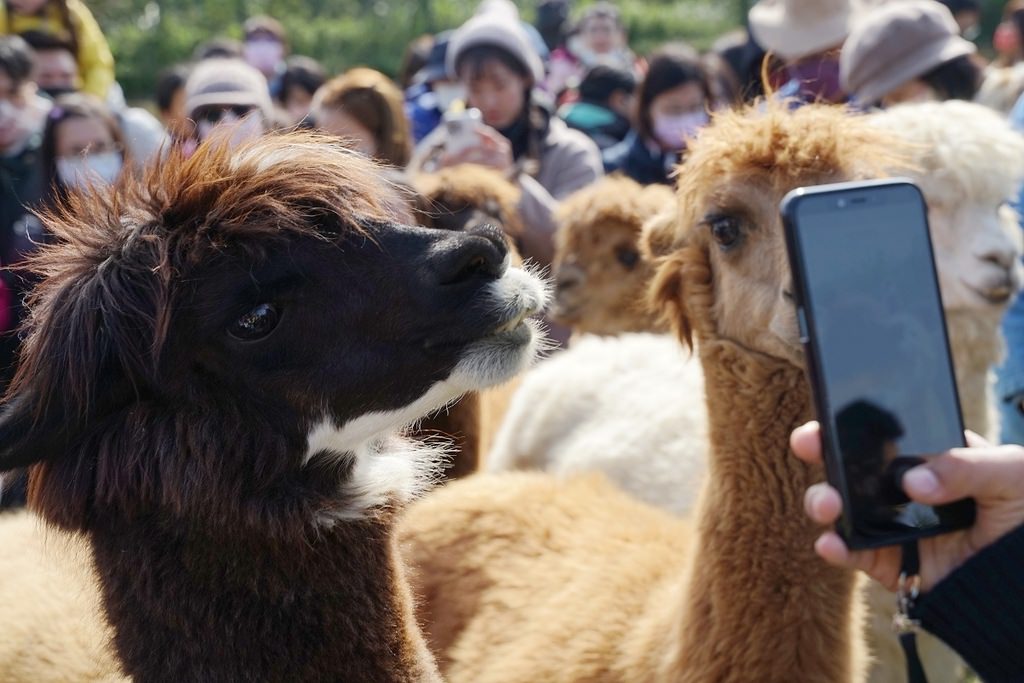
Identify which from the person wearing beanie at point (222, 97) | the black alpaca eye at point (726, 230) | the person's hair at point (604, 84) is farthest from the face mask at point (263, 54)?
the black alpaca eye at point (726, 230)

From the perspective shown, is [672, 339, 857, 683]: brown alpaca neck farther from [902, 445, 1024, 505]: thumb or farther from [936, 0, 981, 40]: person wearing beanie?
[936, 0, 981, 40]: person wearing beanie

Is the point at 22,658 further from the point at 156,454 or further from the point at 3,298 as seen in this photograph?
the point at 3,298

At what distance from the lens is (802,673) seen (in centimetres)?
226

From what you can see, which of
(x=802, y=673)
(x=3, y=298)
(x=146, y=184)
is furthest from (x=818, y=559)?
(x=3, y=298)

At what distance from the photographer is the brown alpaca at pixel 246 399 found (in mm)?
1723

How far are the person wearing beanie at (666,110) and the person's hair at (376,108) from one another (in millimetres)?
1479

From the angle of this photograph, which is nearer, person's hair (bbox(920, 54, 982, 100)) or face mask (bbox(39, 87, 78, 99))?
person's hair (bbox(920, 54, 982, 100))

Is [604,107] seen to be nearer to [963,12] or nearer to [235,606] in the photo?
[963,12]

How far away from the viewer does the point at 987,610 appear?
149 cm

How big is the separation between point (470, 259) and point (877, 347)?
68cm

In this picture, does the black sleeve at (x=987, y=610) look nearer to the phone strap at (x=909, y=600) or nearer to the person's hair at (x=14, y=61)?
the phone strap at (x=909, y=600)

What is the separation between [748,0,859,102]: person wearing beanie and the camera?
4918 millimetres

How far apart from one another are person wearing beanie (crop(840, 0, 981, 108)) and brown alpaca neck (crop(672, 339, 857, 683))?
7.09 ft

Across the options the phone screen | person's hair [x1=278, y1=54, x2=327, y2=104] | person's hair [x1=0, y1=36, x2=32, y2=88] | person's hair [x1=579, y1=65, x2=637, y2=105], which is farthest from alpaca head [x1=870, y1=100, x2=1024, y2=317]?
person's hair [x1=278, y1=54, x2=327, y2=104]
